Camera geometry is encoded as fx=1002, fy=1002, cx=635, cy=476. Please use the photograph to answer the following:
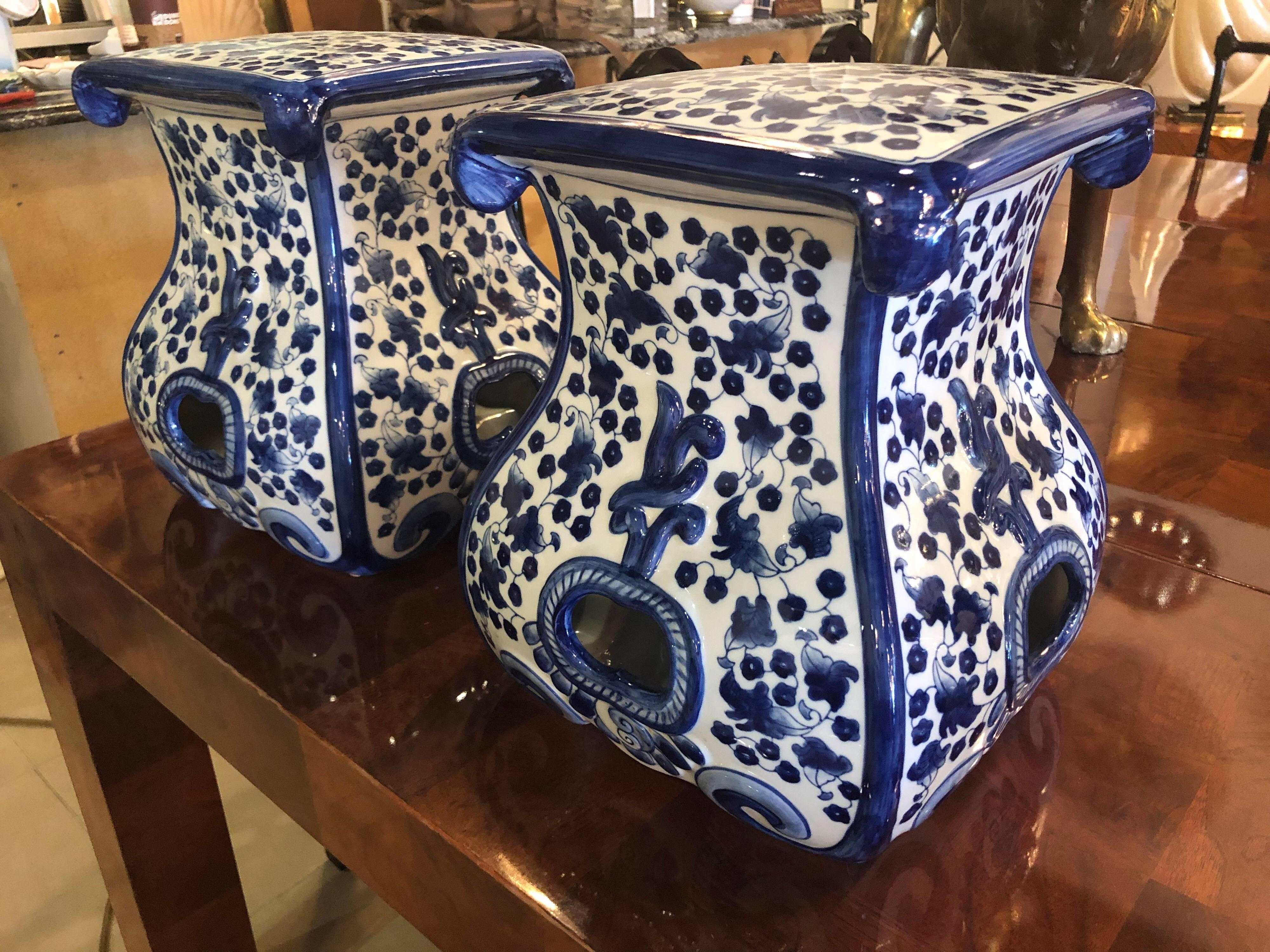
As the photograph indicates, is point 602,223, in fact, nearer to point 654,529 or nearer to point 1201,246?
point 654,529

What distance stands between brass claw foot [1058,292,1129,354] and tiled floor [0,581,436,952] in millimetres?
928

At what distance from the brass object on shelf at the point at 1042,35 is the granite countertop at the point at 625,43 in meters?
0.32

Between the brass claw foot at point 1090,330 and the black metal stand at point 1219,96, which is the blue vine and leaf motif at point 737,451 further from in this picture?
the black metal stand at point 1219,96

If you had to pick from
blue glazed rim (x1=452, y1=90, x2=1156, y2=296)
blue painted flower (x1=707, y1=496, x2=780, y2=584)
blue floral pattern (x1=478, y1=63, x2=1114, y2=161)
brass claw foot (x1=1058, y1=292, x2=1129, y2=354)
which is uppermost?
blue floral pattern (x1=478, y1=63, x2=1114, y2=161)

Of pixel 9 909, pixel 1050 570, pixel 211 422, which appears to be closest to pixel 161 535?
pixel 211 422

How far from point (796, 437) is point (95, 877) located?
1.20 metres

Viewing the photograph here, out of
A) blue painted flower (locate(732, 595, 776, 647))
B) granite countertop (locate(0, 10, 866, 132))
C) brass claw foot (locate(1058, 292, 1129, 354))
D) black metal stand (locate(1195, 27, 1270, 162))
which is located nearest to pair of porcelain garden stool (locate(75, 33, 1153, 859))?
blue painted flower (locate(732, 595, 776, 647))

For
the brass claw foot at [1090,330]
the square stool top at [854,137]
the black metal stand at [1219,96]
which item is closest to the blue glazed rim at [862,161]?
the square stool top at [854,137]

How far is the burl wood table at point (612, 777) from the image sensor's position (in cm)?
36

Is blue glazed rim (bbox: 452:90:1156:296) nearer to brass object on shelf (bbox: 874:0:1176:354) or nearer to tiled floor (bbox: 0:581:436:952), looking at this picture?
brass object on shelf (bbox: 874:0:1176:354)

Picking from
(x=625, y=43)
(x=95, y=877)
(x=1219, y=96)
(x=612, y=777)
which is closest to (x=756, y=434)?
(x=612, y=777)

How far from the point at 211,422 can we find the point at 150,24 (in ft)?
3.75

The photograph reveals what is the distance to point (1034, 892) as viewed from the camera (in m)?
0.36

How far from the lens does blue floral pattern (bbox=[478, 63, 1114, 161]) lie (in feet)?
0.91
